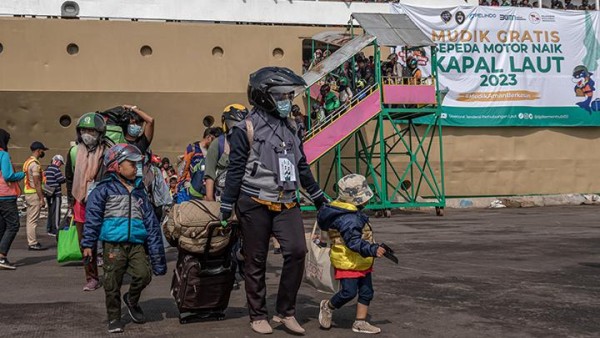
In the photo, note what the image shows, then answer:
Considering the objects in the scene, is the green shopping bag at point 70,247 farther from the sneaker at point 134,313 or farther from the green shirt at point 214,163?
the sneaker at point 134,313

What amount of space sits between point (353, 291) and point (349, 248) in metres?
0.29

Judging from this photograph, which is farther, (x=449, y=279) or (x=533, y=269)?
(x=533, y=269)

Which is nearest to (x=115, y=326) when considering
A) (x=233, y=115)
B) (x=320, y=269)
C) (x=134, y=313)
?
(x=134, y=313)

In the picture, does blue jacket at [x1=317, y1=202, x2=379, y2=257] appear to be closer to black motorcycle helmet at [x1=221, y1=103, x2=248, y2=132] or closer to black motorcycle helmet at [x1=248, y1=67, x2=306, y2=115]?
black motorcycle helmet at [x1=248, y1=67, x2=306, y2=115]

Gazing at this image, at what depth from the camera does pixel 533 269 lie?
8.20 metres

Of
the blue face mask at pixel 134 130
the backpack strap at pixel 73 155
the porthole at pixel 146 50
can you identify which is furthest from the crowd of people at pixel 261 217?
the porthole at pixel 146 50

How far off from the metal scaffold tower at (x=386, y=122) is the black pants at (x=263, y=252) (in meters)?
11.3

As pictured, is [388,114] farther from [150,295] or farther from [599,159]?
[150,295]

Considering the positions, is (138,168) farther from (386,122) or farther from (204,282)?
(386,122)

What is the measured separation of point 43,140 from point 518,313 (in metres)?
13.5

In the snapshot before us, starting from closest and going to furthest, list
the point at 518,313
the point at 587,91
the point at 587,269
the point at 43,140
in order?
the point at 518,313 → the point at 587,269 → the point at 43,140 → the point at 587,91

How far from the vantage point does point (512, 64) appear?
2036 cm

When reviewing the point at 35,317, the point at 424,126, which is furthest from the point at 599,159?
the point at 35,317

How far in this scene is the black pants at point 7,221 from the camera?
8.95 meters
